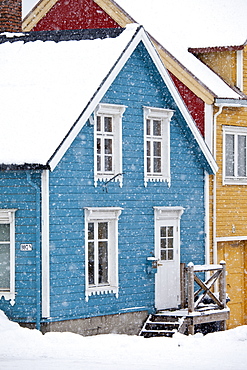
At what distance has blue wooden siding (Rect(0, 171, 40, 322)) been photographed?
20.3m

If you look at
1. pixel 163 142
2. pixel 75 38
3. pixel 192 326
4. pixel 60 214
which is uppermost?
pixel 75 38

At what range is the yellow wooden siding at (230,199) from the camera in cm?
2636

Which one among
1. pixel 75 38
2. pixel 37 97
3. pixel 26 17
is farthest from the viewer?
pixel 26 17

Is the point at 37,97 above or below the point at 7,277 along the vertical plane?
above

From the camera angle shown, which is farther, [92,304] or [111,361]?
[92,304]

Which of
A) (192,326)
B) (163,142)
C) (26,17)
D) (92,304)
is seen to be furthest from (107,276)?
(26,17)

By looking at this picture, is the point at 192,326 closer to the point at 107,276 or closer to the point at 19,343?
the point at 107,276

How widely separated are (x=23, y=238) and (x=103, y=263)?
232 cm

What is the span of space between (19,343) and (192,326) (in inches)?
212

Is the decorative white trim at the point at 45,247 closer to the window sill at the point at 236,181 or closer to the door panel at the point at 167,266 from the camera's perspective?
the door panel at the point at 167,266

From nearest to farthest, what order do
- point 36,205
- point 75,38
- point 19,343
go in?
point 19,343, point 36,205, point 75,38

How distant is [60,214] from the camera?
20656mm

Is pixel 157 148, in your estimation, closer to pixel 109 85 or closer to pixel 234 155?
pixel 109 85

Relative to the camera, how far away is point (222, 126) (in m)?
26.5
